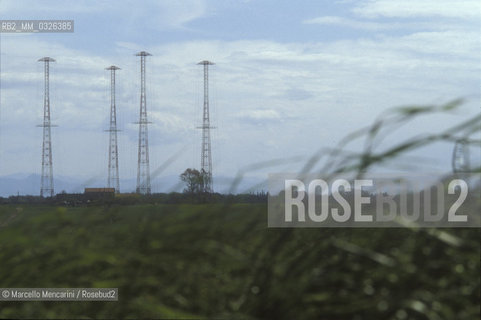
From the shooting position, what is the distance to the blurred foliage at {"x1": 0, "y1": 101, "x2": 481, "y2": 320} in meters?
1.81

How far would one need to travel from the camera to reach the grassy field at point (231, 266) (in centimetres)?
181

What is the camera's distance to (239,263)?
2.05 metres

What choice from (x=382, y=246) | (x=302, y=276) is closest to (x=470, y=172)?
(x=382, y=246)

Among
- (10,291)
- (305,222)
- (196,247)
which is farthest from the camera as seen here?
(10,291)

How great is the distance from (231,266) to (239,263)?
0.21ft

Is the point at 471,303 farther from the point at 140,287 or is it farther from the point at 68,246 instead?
the point at 68,246

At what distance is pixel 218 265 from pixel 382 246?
521 millimetres

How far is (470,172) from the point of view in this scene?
7.20 ft

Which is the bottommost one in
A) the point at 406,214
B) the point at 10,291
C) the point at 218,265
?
the point at 10,291

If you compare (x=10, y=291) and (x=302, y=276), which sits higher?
(x=302, y=276)

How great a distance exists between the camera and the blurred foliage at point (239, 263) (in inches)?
71.4

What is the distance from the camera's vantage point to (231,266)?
2.10m

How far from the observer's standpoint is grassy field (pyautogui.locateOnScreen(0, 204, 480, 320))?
5.94ft

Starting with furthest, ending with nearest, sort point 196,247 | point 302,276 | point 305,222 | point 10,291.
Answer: point 10,291, point 305,222, point 196,247, point 302,276
